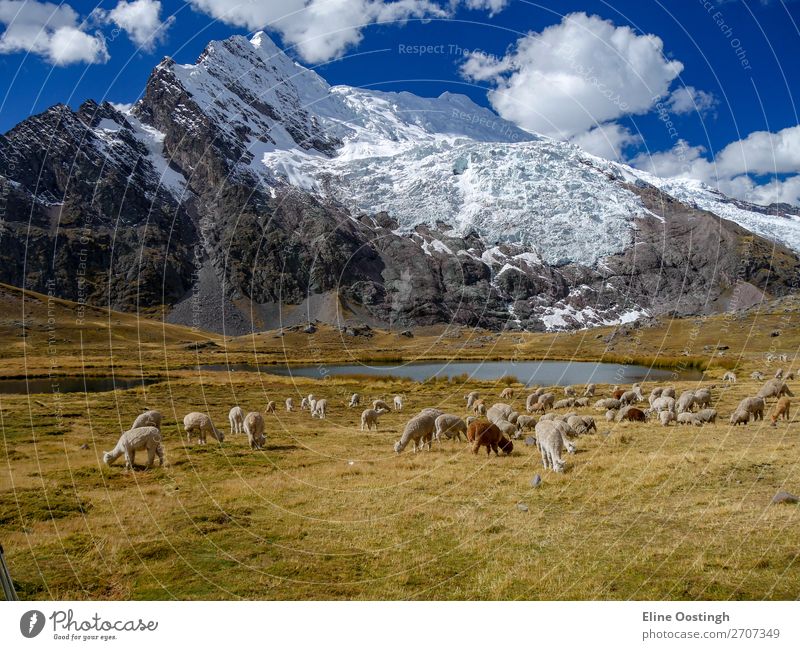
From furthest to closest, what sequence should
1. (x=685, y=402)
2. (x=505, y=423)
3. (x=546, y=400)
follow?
(x=546, y=400) → (x=685, y=402) → (x=505, y=423)

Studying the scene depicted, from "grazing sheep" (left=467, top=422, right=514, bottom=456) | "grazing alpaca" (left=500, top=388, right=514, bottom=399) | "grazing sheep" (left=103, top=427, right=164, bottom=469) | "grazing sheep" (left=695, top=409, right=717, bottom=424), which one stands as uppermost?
"grazing sheep" (left=103, top=427, right=164, bottom=469)

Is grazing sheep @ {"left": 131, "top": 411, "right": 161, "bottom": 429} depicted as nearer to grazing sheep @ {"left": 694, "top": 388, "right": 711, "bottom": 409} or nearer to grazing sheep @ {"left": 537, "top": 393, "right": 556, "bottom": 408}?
grazing sheep @ {"left": 537, "top": 393, "right": 556, "bottom": 408}

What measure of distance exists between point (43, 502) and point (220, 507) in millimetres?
5579

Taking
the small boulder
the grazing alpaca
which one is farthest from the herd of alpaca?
the grazing alpaca

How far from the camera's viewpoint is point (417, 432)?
83.6 ft

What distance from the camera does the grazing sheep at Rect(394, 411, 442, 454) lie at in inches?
995

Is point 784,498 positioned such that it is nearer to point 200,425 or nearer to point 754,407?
point 754,407

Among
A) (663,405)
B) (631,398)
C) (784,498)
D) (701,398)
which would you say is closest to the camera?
(784,498)

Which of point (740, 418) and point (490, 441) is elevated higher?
point (490, 441)

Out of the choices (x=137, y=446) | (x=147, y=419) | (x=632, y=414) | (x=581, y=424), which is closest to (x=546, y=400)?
(x=632, y=414)

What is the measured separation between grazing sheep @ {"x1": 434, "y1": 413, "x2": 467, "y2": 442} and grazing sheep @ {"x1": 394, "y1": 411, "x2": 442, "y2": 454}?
354mm

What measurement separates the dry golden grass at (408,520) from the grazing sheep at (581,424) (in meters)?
1.79

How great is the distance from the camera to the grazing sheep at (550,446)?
19.5m

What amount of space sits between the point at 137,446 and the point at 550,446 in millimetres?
16608
